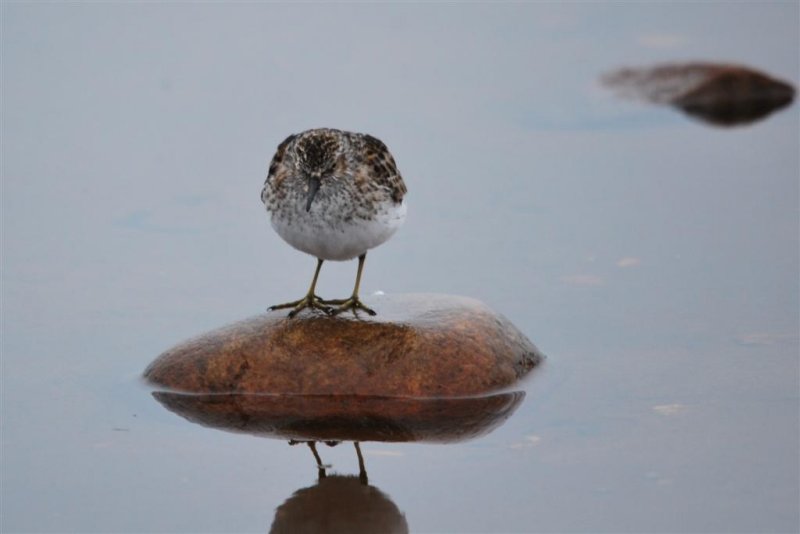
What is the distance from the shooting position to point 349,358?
1094cm

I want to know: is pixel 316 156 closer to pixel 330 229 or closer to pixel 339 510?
pixel 330 229

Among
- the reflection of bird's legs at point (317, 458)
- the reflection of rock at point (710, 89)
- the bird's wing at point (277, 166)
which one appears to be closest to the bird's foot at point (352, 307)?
the bird's wing at point (277, 166)

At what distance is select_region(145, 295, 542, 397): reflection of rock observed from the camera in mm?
10883

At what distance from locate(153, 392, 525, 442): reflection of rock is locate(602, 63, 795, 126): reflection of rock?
8.26 meters

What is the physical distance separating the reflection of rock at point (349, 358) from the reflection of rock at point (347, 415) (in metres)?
0.08

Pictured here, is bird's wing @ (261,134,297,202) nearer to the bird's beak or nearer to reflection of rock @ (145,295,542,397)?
the bird's beak

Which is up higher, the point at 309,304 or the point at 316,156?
the point at 316,156

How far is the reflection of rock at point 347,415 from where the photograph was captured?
34.2 feet

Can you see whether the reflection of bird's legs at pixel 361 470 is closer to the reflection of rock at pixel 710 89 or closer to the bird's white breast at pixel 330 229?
the bird's white breast at pixel 330 229

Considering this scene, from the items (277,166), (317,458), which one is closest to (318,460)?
(317,458)

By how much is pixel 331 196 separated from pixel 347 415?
5.09 ft

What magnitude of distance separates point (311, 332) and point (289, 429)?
91 cm

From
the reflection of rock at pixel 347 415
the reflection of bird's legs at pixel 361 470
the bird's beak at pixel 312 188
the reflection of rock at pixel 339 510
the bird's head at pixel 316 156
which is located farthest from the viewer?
the bird's head at pixel 316 156

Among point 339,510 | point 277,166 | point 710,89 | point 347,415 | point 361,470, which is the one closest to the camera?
point 339,510
